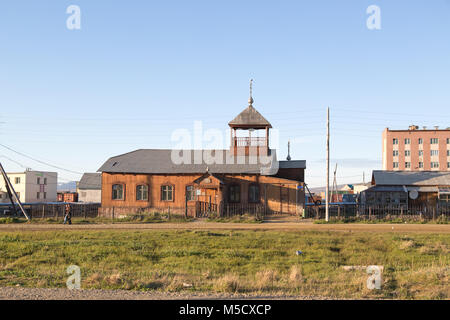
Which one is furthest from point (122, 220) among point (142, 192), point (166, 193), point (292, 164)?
point (292, 164)

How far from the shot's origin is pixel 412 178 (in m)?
39.8

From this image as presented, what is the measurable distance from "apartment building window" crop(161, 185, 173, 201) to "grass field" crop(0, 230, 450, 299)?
1273cm

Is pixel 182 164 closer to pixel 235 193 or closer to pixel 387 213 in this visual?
pixel 235 193

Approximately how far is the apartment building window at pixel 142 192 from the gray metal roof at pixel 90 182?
112ft

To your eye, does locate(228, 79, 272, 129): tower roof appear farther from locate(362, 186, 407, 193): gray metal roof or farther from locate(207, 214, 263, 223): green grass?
locate(362, 186, 407, 193): gray metal roof

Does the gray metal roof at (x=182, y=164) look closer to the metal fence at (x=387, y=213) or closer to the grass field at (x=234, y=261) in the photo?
the metal fence at (x=387, y=213)

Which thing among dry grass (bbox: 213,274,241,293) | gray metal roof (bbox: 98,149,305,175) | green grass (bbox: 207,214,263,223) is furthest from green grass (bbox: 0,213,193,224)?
dry grass (bbox: 213,274,241,293)

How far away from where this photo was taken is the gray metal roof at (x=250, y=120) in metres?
37.8

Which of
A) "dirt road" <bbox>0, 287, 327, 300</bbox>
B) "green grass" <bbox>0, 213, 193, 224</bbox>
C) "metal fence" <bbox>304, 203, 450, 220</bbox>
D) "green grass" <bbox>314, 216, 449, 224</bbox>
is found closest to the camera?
"dirt road" <bbox>0, 287, 327, 300</bbox>

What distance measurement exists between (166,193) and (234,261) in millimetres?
21516

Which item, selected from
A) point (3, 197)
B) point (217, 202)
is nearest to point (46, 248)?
point (217, 202)

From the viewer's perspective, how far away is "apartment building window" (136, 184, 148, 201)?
3744 cm
